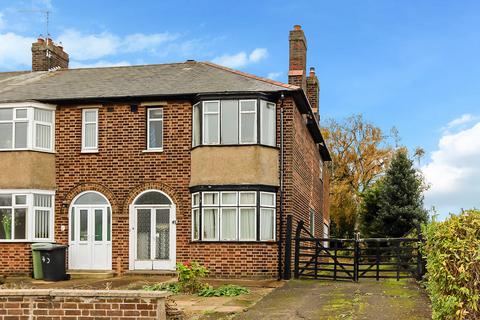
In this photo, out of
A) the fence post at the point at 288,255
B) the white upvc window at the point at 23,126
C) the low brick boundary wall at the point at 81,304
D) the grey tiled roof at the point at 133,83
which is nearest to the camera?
the low brick boundary wall at the point at 81,304

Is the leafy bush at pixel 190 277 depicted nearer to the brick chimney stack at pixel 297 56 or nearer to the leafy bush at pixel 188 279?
the leafy bush at pixel 188 279

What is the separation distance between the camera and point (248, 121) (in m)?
21.7

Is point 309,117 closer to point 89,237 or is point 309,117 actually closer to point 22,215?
point 89,237

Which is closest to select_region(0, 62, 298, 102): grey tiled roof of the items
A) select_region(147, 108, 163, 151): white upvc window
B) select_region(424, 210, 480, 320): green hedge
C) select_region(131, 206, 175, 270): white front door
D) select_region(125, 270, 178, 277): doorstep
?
select_region(147, 108, 163, 151): white upvc window

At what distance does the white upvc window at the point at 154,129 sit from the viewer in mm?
23000

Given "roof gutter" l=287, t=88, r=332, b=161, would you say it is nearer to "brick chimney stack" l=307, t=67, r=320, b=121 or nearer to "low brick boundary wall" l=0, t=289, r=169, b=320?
"brick chimney stack" l=307, t=67, r=320, b=121

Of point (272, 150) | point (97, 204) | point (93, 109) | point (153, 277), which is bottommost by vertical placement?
point (153, 277)

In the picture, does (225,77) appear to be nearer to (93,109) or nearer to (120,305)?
(93,109)

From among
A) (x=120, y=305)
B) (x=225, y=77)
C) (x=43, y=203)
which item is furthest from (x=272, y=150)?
(x=120, y=305)

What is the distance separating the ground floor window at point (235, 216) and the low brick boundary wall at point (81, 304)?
34.0 ft

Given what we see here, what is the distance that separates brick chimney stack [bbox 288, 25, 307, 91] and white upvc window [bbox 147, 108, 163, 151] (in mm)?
5571

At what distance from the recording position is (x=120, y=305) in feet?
36.4

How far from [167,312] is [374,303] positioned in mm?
5121

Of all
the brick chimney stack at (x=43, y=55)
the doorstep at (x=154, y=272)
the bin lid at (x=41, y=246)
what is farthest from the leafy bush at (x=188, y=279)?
the brick chimney stack at (x=43, y=55)
